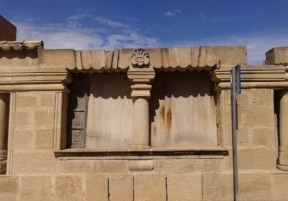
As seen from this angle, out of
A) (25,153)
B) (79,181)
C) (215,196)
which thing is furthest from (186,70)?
(25,153)

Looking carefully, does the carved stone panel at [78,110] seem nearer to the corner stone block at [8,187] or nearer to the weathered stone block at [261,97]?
the corner stone block at [8,187]

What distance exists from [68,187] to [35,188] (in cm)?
51

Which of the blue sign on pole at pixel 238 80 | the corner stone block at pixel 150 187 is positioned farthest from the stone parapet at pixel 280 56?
the corner stone block at pixel 150 187

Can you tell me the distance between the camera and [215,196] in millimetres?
4832

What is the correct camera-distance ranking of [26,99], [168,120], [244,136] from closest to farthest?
1. [244,136]
2. [26,99]
3. [168,120]

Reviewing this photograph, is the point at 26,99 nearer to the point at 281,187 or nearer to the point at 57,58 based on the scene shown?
the point at 57,58

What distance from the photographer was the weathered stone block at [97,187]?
484 cm

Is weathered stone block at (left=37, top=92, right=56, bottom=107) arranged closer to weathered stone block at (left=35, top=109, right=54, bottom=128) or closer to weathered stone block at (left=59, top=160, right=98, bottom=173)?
weathered stone block at (left=35, top=109, right=54, bottom=128)

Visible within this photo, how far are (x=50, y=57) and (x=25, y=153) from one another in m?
1.54

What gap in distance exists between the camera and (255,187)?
483 cm

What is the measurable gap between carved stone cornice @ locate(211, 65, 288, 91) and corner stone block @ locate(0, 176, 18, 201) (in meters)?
3.48

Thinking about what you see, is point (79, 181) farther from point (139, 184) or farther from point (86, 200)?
point (139, 184)

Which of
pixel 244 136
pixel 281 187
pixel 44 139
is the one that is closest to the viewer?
pixel 281 187

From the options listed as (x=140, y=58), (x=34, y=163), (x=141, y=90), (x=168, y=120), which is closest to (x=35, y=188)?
(x=34, y=163)
